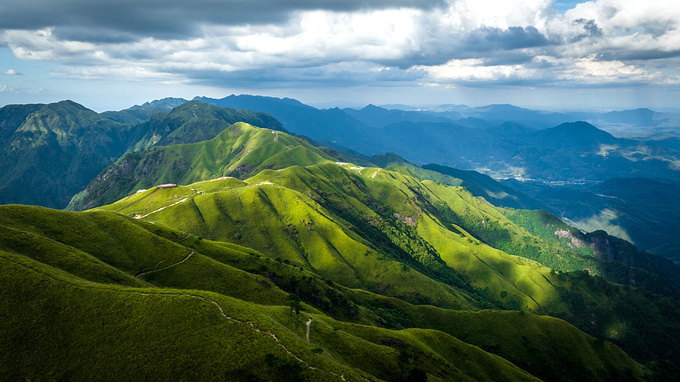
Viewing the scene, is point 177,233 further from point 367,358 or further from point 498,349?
point 498,349

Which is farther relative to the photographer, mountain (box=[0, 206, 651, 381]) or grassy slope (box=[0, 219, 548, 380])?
mountain (box=[0, 206, 651, 381])

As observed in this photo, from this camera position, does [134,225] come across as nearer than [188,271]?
No

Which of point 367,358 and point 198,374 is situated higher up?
point 198,374

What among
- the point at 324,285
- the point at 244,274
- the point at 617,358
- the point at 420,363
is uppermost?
the point at 244,274

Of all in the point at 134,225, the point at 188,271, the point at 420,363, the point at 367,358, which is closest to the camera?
the point at 367,358

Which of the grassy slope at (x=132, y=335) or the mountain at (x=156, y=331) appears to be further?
the mountain at (x=156, y=331)

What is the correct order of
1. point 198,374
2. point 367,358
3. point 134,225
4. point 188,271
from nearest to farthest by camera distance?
point 198,374, point 367,358, point 188,271, point 134,225

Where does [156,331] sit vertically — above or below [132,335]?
above

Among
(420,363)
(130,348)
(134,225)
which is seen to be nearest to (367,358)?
(420,363)

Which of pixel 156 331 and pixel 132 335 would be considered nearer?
pixel 132 335
